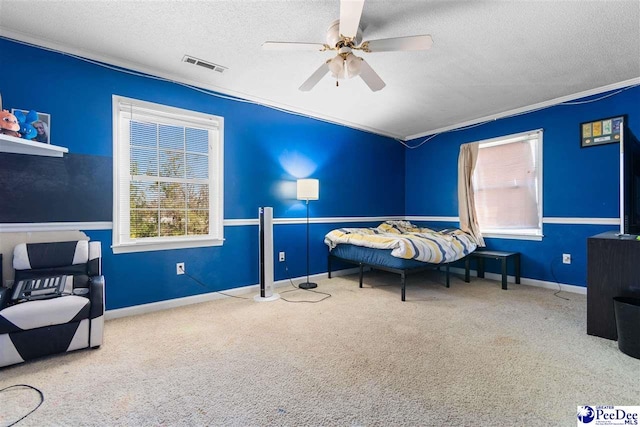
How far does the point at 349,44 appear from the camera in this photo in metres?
2.06

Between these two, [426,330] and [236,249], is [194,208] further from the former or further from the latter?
[426,330]

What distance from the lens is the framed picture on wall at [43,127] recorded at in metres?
2.33

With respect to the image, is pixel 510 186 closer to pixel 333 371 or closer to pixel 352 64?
pixel 352 64

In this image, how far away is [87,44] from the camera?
2414 mm

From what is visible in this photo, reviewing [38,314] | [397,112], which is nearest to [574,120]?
[397,112]

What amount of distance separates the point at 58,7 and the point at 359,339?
3.21m

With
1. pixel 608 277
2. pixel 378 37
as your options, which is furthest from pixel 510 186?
pixel 378 37

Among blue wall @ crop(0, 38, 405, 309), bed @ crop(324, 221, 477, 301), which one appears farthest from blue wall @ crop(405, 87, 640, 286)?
blue wall @ crop(0, 38, 405, 309)

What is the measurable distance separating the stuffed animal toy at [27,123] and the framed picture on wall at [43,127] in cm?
7

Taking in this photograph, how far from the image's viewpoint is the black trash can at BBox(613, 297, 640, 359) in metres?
1.86

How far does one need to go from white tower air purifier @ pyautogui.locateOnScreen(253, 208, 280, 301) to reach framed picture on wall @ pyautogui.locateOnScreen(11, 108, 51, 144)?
75.6 inches

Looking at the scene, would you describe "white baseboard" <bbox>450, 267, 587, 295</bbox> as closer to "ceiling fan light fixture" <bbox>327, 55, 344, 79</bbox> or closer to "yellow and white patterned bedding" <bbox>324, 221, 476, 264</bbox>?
"yellow and white patterned bedding" <bbox>324, 221, 476, 264</bbox>

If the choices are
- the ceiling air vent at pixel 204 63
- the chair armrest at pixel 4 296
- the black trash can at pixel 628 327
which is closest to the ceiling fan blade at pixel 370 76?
the ceiling air vent at pixel 204 63

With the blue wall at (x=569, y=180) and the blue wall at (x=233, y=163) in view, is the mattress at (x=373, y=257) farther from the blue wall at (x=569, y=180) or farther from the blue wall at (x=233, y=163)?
the blue wall at (x=569, y=180)
